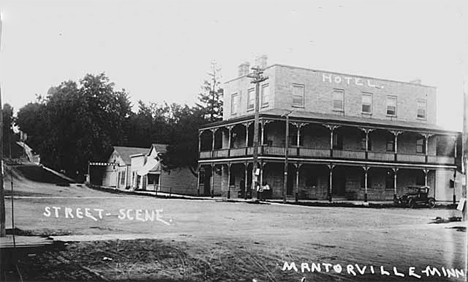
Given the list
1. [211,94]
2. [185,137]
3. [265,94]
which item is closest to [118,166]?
[185,137]

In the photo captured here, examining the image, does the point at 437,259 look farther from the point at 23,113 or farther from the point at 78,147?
the point at 23,113

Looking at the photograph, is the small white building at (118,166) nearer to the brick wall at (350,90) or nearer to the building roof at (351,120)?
the brick wall at (350,90)

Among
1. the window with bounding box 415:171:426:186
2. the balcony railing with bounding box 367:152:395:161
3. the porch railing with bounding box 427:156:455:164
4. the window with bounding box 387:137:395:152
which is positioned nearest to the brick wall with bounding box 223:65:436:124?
the porch railing with bounding box 427:156:455:164

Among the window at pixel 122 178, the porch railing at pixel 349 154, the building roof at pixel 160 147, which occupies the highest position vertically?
the porch railing at pixel 349 154

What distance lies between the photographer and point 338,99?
Answer: 526 centimetres

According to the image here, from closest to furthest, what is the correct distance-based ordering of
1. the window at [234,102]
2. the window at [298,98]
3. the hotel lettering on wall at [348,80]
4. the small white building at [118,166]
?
1. the small white building at [118,166]
2. the window at [234,102]
3. the hotel lettering on wall at [348,80]
4. the window at [298,98]

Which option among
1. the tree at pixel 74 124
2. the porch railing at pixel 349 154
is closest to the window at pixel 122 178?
the tree at pixel 74 124

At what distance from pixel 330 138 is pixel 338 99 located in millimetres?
737

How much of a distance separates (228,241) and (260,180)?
147 cm

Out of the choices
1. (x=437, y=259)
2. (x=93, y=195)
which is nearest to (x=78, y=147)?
(x=93, y=195)

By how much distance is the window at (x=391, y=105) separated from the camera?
5.04 meters

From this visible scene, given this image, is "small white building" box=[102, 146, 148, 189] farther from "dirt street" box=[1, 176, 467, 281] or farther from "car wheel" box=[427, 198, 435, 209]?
"car wheel" box=[427, 198, 435, 209]

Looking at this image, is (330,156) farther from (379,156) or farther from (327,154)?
(379,156)

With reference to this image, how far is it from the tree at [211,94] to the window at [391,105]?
1.76 metres
